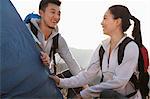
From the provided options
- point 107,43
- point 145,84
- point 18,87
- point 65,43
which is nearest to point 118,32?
point 107,43

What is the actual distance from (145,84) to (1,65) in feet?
4.16

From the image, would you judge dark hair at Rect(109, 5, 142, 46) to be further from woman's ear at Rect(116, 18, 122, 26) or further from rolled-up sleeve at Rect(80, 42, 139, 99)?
rolled-up sleeve at Rect(80, 42, 139, 99)

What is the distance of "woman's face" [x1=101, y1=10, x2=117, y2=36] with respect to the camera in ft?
10.6

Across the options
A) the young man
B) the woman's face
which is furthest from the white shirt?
the young man

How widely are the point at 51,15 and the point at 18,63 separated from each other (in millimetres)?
889

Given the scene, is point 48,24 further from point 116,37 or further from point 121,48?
point 121,48

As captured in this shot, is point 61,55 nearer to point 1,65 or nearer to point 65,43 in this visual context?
point 65,43

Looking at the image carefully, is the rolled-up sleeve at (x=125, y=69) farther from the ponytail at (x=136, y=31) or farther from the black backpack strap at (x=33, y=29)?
the black backpack strap at (x=33, y=29)

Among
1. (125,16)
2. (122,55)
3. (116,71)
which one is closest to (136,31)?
(125,16)

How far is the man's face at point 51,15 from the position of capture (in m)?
3.70

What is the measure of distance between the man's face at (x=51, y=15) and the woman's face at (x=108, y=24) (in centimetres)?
61

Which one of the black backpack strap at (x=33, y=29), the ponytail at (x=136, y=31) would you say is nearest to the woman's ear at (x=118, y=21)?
the ponytail at (x=136, y=31)

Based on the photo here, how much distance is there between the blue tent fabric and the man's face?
1.61 ft

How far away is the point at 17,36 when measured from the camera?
312 centimetres
